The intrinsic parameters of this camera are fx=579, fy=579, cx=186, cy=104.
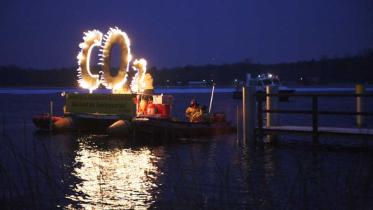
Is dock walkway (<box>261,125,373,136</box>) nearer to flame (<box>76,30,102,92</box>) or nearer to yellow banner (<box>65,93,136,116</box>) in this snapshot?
yellow banner (<box>65,93,136,116</box>)

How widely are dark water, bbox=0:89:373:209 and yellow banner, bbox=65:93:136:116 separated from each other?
2.06 m

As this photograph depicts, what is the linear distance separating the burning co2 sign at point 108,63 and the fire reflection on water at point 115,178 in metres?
6.66

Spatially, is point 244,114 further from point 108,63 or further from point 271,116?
point 108,63

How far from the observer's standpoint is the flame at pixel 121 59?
24203 mm

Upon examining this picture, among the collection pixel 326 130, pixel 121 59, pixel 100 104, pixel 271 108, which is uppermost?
pixel 121 59

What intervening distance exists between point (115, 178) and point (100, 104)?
11730 mm

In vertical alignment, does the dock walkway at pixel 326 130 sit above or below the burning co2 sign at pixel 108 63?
below

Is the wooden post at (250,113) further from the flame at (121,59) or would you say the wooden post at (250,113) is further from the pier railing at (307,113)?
the flame at (121,59)

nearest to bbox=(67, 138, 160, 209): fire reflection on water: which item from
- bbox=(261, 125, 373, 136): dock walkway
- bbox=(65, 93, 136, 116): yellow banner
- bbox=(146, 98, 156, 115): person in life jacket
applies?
bbox=(261, 125, 373, 136): dock walkway

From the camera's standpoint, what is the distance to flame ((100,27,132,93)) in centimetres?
2420

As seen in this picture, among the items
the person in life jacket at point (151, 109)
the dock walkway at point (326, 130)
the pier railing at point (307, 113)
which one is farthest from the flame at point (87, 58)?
the dock walkway at point (326, 130)

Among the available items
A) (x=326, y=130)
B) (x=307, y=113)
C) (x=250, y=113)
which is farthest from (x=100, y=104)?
(x=326, y=130)

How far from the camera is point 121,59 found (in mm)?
24297

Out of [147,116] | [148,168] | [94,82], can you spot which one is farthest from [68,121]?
[148,168]
